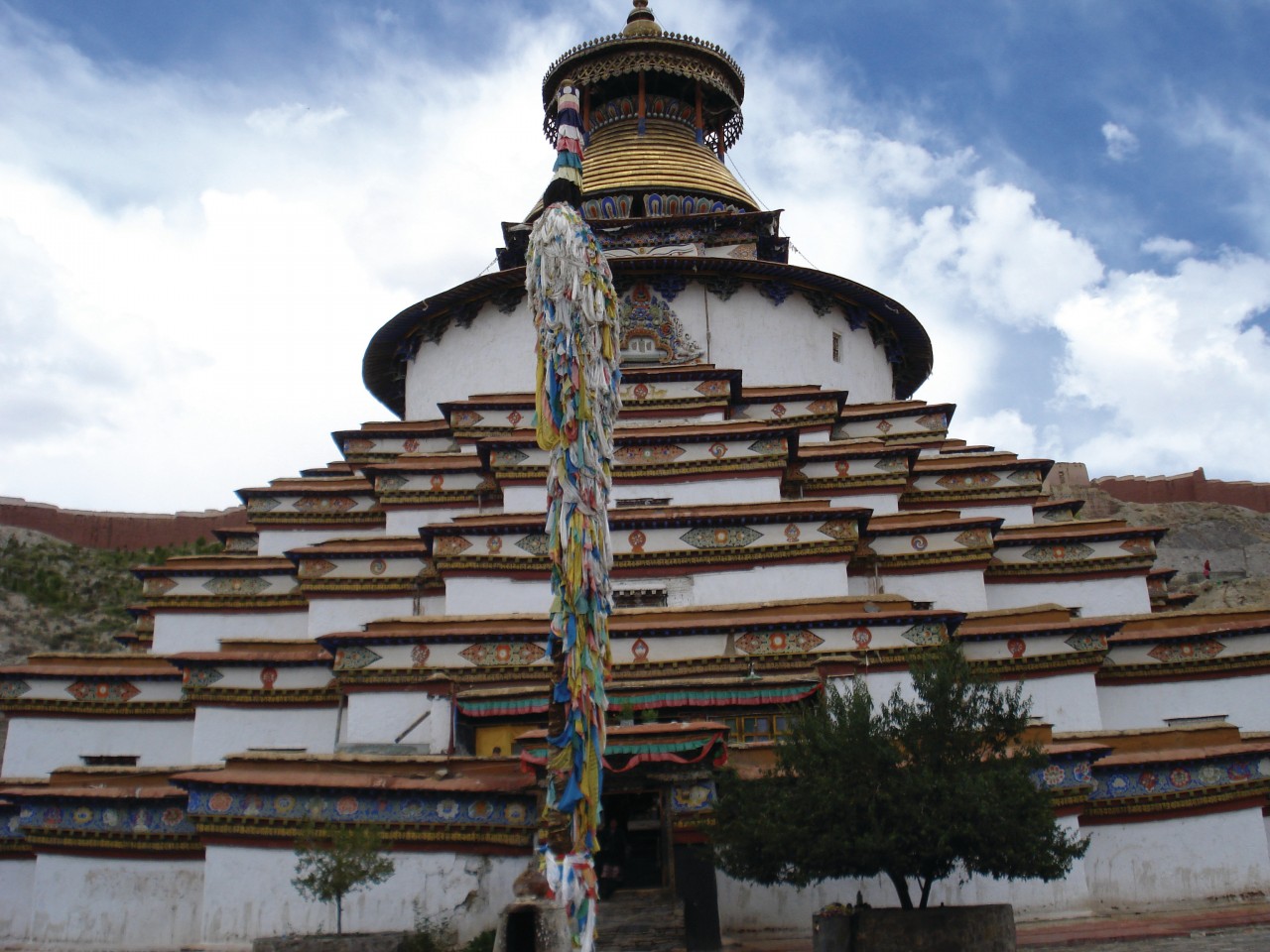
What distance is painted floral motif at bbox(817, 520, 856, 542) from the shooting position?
14523mm

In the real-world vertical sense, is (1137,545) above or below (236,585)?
below

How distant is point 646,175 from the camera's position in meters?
22.9

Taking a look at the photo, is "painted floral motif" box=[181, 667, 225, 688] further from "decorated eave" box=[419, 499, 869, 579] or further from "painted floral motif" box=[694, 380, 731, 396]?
"painted floral motif" box=[694, 380, 731, 396]

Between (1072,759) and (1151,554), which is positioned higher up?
(1151,554)

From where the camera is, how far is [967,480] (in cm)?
1758

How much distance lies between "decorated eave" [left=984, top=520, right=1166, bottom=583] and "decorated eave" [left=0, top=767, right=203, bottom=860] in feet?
32.9

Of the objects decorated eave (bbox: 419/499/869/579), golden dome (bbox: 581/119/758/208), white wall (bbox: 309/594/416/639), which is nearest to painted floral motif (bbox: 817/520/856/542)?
decorated eave (bbox: 419/499/869/579)

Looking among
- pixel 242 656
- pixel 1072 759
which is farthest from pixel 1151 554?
pixel 242 656

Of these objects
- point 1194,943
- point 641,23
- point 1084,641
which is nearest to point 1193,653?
point 1084,641

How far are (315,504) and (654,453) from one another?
17.1 feet

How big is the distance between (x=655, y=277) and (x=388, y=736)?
9.46m

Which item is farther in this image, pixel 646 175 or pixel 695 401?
pixel 646 175

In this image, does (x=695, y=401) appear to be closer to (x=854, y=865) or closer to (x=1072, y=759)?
(x=1072, y=759)

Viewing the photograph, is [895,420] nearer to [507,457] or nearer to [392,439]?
[507,457]
